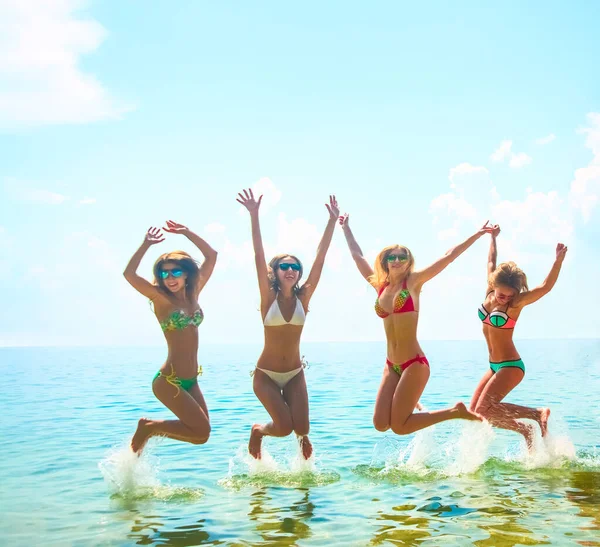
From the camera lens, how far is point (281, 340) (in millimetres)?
8906

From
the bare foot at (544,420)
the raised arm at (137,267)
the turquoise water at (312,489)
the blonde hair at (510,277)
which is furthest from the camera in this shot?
the bare foot at (544,420)

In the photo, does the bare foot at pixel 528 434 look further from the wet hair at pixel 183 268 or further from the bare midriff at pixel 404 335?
the wet hair at pixel 183 268

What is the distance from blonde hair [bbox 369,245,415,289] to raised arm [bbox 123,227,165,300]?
9.04ft

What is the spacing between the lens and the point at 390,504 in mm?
7906

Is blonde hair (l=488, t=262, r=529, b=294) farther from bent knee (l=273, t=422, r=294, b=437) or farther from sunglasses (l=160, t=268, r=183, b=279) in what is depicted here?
sunglasses (l=160, t=268, r=183, b=279)

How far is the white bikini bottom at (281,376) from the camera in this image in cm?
895

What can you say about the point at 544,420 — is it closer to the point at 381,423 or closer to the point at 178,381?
the point at 381,423

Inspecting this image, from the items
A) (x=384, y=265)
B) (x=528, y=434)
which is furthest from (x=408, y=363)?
(x=528, y=434)

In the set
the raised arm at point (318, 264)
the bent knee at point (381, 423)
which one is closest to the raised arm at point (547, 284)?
the bent knee at point (381, 423)

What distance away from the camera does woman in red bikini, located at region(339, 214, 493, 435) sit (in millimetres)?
8695

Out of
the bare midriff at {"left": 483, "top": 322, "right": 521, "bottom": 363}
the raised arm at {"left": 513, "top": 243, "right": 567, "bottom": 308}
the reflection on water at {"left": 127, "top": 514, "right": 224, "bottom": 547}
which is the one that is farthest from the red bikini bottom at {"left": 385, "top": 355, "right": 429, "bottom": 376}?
the reflection on water at {"left": 127, "top": 514, "right": 224, "bottom": 547}

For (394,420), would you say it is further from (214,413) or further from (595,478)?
(214,413)

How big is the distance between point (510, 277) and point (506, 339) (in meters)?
0.87

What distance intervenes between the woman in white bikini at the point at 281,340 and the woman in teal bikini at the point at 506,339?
2.55m
